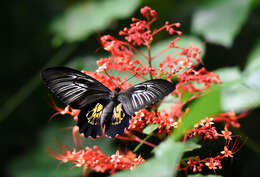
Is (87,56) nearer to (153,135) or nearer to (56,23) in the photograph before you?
(56,23)

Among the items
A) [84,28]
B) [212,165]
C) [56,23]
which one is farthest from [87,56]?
[212,165]

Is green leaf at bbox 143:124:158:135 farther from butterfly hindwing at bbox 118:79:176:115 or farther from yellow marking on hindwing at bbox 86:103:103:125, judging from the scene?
yellow marking on hindwing at bbox 86:103:103:125

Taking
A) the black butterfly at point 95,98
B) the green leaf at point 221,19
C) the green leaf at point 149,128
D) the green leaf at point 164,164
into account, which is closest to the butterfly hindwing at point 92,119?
the black butterfly at point 95,98

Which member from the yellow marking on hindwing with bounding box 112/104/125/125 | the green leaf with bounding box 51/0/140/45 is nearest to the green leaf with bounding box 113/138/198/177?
the yellow marking on hindwing with bounding box 112/104/125/125

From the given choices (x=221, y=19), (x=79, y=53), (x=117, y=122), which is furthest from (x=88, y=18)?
(x=117, y=122)

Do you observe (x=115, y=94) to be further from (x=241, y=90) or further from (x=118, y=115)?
(x=241, y=90)

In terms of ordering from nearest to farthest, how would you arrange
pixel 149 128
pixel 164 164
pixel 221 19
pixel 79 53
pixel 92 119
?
pixel 164 164 < pixel 149 128 < pixel 92 119 < pixel 221 19 < pixel 79 53

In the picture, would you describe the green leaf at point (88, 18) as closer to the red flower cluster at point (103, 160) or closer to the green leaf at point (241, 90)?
the green leaf at point (241, 90)
